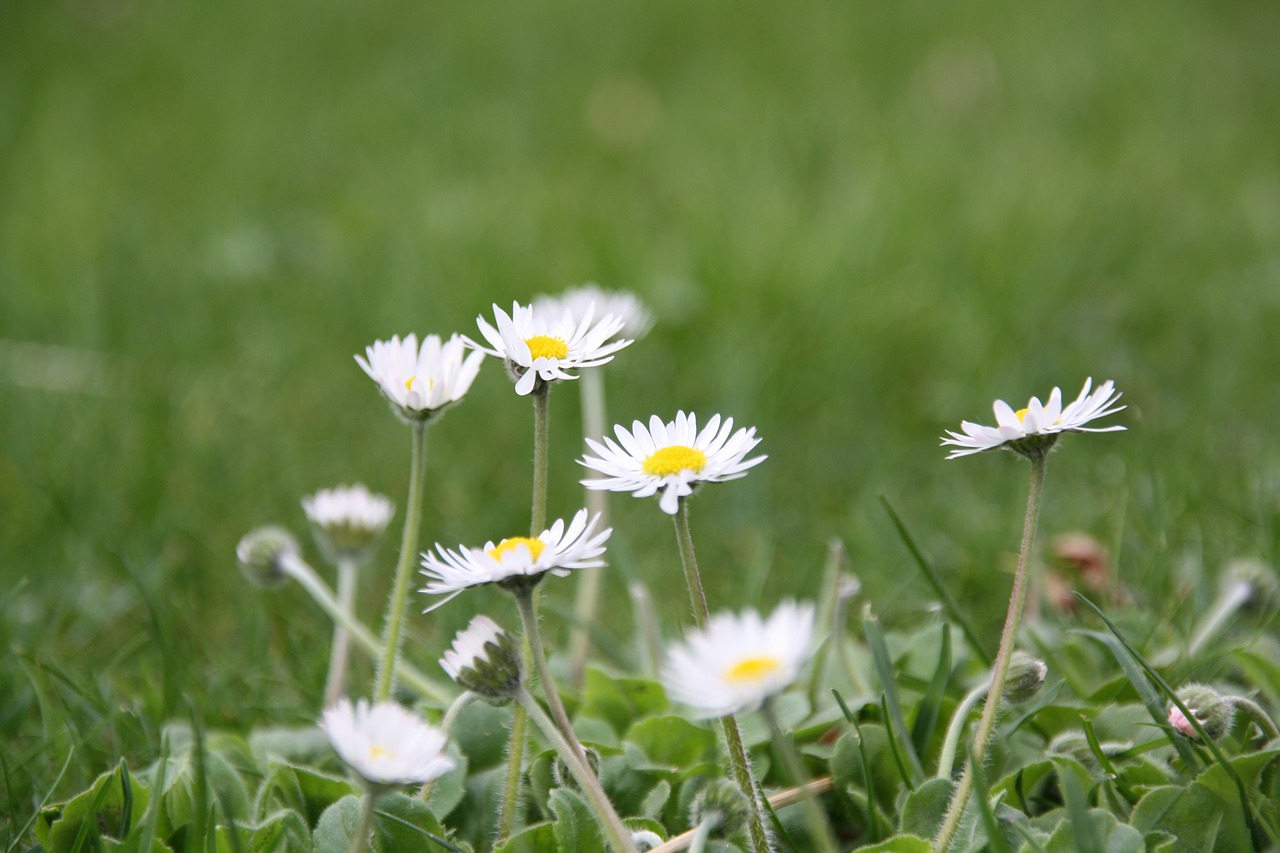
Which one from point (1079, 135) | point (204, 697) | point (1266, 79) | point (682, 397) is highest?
point (1266, 79)

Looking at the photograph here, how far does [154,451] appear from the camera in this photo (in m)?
2.23

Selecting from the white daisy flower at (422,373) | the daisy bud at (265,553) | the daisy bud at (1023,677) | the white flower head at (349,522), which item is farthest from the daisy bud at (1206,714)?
the daisy bud at (265,553)

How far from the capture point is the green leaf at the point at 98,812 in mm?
1037

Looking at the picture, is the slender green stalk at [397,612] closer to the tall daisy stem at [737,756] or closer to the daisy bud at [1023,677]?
the tall daisy stem at [737,756]

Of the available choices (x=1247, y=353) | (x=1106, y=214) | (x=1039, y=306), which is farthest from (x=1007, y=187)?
(x=1247, y=353)

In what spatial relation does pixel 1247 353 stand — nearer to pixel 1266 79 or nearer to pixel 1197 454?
pixel 1197 454

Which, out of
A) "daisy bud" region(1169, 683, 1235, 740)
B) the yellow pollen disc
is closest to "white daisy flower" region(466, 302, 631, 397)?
the yellow pollen disc

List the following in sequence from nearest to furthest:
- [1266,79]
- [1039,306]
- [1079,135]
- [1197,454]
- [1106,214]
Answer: [1197,454] → [1039,306] → [1106,214] → [1079,135] → [1266,79]

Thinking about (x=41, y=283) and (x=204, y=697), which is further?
A: (x=41, y=283)

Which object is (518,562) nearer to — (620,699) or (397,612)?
(397,612)

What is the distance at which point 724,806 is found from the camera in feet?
2.91

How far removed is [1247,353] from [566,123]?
244 centimetres

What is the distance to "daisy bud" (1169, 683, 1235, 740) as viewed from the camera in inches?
41.8

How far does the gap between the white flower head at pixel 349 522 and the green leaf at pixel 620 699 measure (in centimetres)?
30
